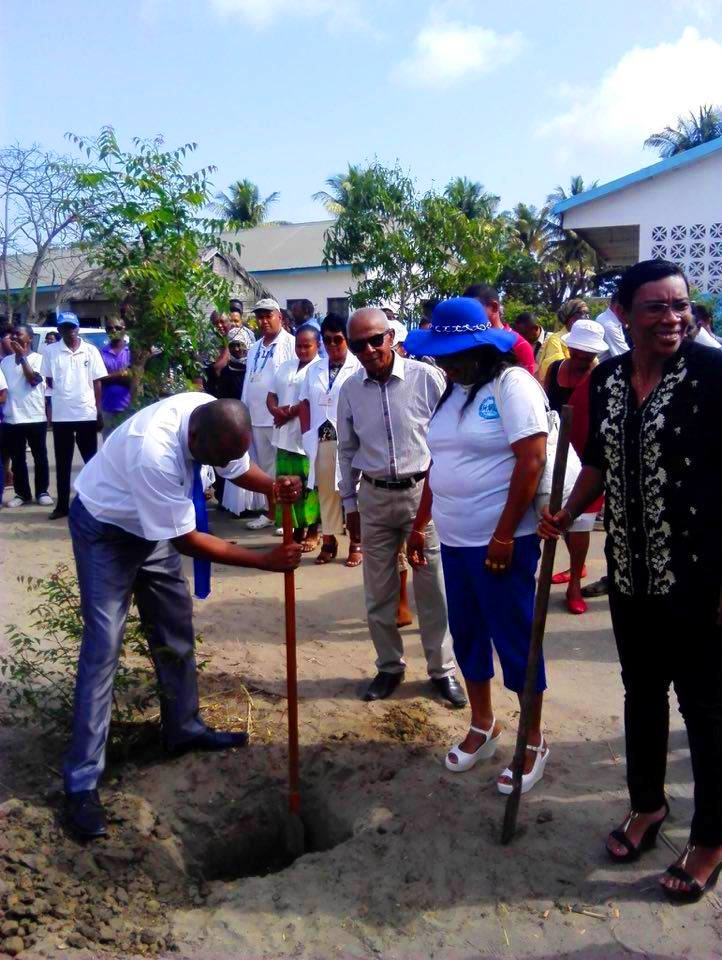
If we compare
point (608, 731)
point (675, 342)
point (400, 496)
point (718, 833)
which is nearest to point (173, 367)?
point (400, 496)

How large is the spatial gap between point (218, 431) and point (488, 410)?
1077 mm

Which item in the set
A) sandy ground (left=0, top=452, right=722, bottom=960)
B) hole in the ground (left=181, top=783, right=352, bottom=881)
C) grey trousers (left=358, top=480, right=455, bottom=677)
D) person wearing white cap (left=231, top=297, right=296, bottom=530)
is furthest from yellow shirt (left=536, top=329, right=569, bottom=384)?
hole in the ground (left=181, top=783, right=352, bottom=881)

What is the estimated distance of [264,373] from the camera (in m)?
8.01

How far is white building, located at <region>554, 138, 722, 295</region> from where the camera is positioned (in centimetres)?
1343

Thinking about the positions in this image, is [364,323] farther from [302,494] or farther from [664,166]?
[664,166]

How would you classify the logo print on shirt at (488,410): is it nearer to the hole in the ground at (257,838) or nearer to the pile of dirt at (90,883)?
the hole in the ground at (257,838)

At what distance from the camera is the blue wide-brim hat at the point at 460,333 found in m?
3.54

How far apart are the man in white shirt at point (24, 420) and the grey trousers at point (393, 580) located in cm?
637

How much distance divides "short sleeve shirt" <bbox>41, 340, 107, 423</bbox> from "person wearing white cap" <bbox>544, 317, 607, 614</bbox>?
514 centimetres

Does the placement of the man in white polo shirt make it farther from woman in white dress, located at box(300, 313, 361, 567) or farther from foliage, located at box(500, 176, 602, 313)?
foliage, located at box(500, 176, 602, 313)

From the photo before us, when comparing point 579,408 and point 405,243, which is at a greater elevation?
point 405,243

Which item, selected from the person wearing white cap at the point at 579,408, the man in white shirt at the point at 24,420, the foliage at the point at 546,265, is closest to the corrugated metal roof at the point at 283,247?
the foliage at the point at 546,265

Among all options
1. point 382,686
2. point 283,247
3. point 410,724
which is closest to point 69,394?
point 382,686

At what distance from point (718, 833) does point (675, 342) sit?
1691mm
